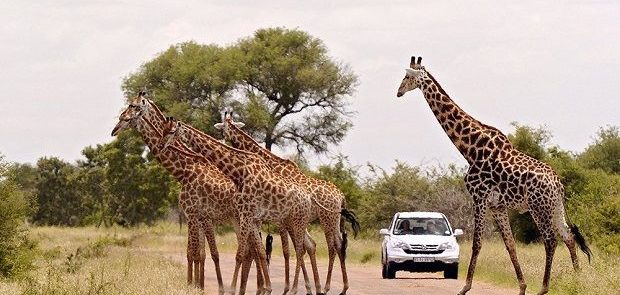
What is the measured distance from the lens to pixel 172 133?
21.2 metres

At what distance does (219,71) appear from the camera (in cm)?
6141

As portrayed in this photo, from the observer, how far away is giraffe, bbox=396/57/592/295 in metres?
19.7

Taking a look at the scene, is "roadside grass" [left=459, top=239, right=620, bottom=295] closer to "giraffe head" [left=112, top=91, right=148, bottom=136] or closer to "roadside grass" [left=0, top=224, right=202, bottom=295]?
"roadside grass" [left=0, top=224, right=202, bottom=295]

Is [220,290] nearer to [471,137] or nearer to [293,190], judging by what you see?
[293,190]

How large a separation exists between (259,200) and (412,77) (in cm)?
329

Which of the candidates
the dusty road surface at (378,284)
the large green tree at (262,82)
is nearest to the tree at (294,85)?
the large green tree at (262,82)

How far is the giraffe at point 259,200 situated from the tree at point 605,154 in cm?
4007

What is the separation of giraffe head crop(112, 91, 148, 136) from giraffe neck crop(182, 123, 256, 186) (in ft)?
4.04

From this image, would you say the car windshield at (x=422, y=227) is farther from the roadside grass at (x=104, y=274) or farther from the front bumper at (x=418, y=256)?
the roadside grass at (x=104, y=274)

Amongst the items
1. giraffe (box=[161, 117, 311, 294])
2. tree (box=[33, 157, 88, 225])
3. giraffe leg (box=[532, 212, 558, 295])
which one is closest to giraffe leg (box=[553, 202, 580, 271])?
giraffe leg (box=[532, 212, 558, 295])

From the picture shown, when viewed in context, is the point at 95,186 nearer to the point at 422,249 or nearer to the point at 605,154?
the point at 605,154

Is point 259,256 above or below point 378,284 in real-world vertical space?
above

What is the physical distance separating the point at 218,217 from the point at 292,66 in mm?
41407

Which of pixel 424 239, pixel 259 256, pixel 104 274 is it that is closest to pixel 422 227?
pixel 424 239
